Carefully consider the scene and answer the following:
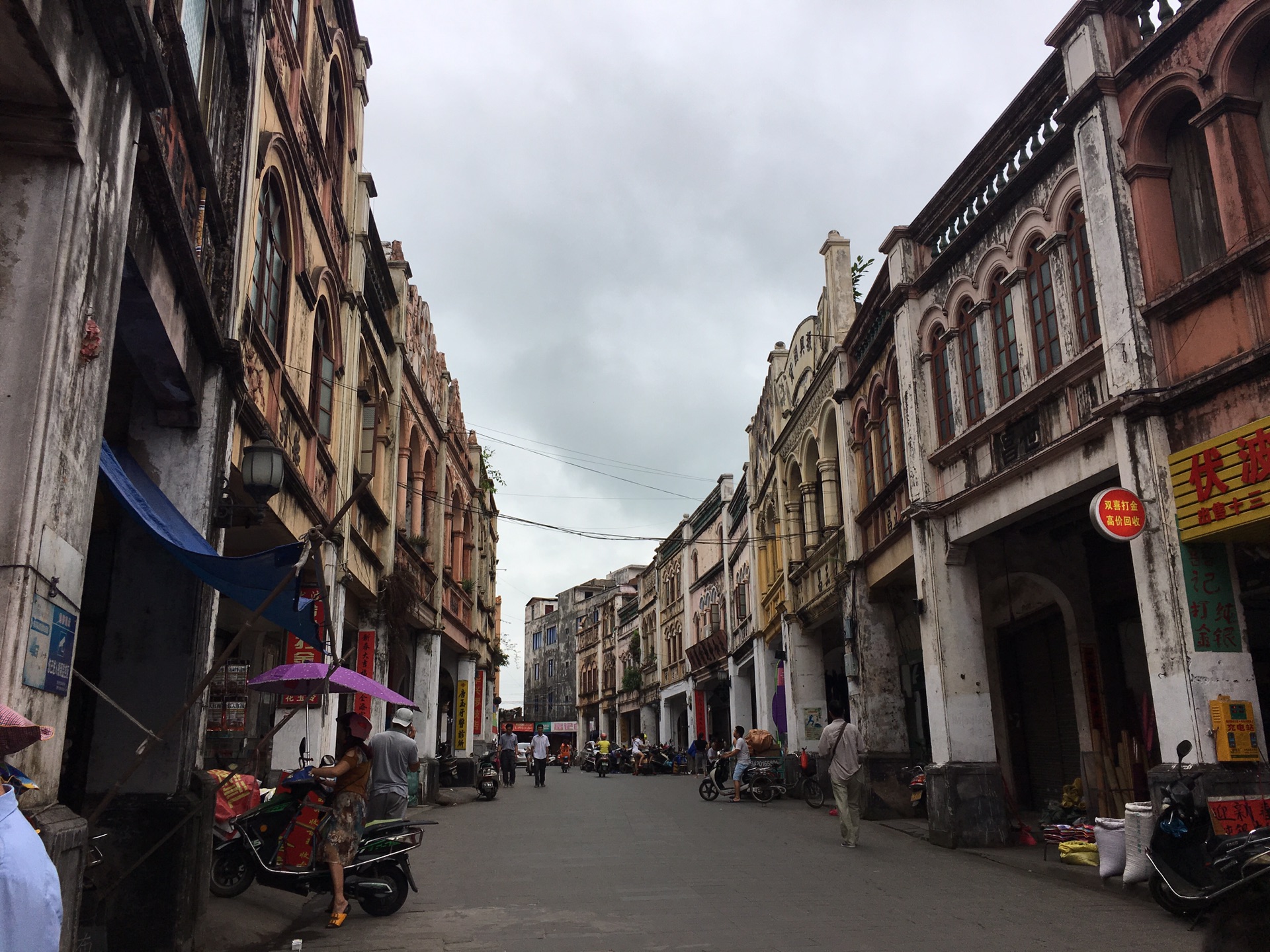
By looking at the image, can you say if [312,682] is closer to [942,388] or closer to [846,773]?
[846,773]

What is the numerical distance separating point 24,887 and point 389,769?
750cm

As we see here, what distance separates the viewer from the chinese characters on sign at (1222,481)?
801 centimetres

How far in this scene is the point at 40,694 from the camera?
459 centimetres

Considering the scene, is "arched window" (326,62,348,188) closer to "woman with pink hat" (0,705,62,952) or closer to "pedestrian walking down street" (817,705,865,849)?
"pedestrian walking down street" (817,705,865,849)

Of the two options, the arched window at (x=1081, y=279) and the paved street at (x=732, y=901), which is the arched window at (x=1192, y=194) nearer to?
the arched window at (x=1081, y=279)

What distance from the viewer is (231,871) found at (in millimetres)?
8633

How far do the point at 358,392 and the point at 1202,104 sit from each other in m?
12.2

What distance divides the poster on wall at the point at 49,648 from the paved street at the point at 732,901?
3.25 meters

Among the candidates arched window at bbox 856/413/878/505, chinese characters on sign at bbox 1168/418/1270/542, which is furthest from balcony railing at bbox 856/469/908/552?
chinese characters on sign at bbox 1168/418/1270/542

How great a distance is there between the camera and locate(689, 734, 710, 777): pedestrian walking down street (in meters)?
36.0

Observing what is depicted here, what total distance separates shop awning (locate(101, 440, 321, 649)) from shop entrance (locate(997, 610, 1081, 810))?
11.2m

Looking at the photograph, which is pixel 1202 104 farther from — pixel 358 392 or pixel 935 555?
pixel 358 392

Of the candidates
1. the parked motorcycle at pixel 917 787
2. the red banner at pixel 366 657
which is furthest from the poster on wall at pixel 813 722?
the red banner at pixel 366 657

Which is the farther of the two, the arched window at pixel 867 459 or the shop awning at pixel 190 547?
the arched window at pixel 867 459
